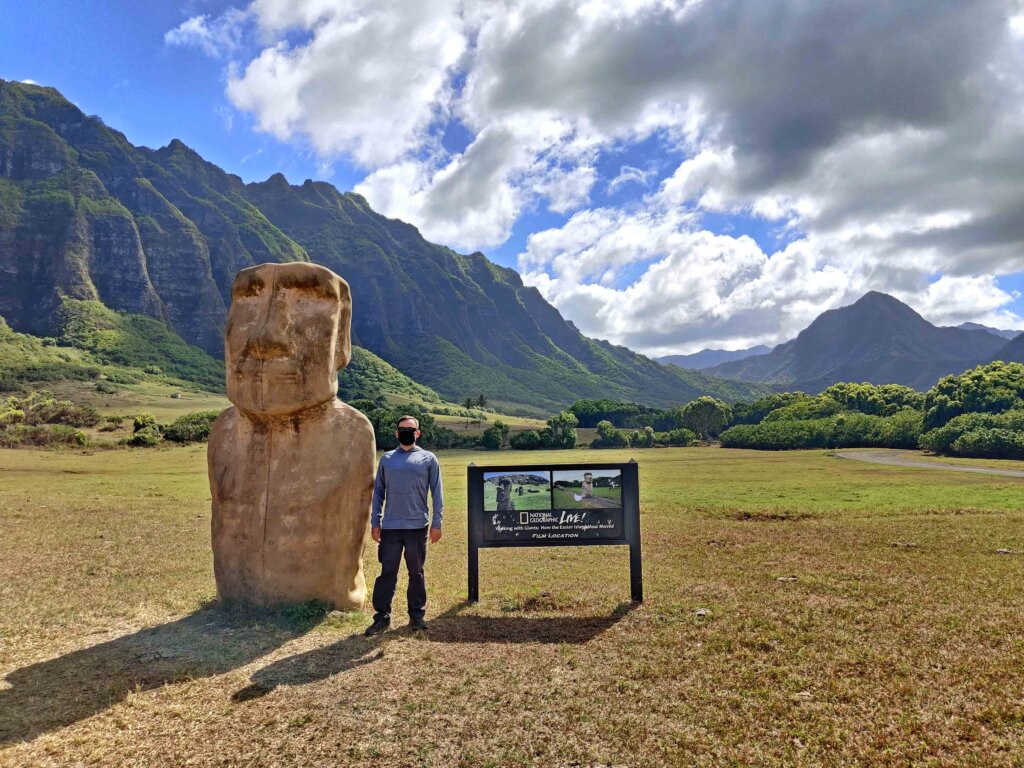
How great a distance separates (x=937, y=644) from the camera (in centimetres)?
746

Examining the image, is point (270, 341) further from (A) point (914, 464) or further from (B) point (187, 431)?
(B) point (187, 431)

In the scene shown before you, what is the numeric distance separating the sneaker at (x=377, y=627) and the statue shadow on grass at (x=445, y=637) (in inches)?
4.7

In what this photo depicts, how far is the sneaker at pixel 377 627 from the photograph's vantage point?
8.01 m

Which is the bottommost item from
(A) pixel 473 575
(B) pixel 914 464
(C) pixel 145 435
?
(B) pixel 914 464

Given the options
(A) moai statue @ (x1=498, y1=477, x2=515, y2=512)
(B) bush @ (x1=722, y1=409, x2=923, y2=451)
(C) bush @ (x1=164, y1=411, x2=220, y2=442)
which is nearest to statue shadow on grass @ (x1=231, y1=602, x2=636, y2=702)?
(A) moai statue @ (x1=498, y1=477, x2=515, y2=512)

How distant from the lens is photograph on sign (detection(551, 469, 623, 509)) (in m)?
9.49

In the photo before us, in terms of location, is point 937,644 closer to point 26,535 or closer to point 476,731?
point 476,731

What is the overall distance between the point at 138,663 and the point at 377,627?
2739 millimetres

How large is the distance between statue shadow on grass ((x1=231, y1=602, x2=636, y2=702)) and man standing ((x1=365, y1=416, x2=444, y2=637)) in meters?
0.42

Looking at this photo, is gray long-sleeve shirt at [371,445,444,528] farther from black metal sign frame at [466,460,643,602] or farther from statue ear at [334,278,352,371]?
statue ear at [334,278,352,371]

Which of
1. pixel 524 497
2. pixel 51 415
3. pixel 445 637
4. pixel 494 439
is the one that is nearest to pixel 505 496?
pixel 524 497

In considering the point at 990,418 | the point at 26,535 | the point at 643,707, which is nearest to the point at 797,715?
the point at 643,707

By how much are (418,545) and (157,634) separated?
142 inches

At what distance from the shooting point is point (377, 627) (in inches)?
319
